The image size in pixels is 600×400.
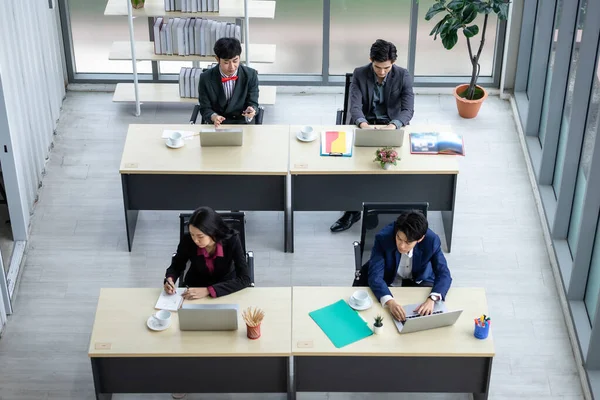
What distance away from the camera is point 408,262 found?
6.06 metres

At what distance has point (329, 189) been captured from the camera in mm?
7320

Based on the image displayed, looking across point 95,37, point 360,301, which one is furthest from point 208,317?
point 95,37

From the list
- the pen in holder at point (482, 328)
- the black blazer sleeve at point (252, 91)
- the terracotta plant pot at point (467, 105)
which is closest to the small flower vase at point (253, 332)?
the pen in holder at point (482, 328)

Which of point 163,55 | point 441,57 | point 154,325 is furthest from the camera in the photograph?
point 441,57

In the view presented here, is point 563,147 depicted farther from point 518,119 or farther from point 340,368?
point 340,368

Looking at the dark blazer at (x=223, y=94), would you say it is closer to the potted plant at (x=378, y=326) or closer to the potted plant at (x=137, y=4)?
the potted plant at (x=137, y=4)

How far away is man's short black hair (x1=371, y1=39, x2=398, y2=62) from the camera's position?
24.2 ft

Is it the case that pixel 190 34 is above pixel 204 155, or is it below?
above

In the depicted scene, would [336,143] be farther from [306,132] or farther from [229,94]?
[229,94]

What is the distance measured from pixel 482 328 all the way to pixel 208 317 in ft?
5.31

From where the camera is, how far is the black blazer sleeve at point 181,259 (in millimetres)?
5941

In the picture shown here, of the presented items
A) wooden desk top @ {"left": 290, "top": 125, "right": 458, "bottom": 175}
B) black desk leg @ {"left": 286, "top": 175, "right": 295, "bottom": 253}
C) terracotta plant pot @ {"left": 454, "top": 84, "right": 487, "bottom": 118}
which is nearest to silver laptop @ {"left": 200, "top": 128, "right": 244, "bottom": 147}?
Answer: wooden desk top @ {"left": 290, "top": 125, "right": 458, "bottom": 175}

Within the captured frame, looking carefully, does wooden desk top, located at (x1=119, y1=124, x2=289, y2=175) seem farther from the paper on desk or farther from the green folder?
the green folder

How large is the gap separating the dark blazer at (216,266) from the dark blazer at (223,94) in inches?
83.2
